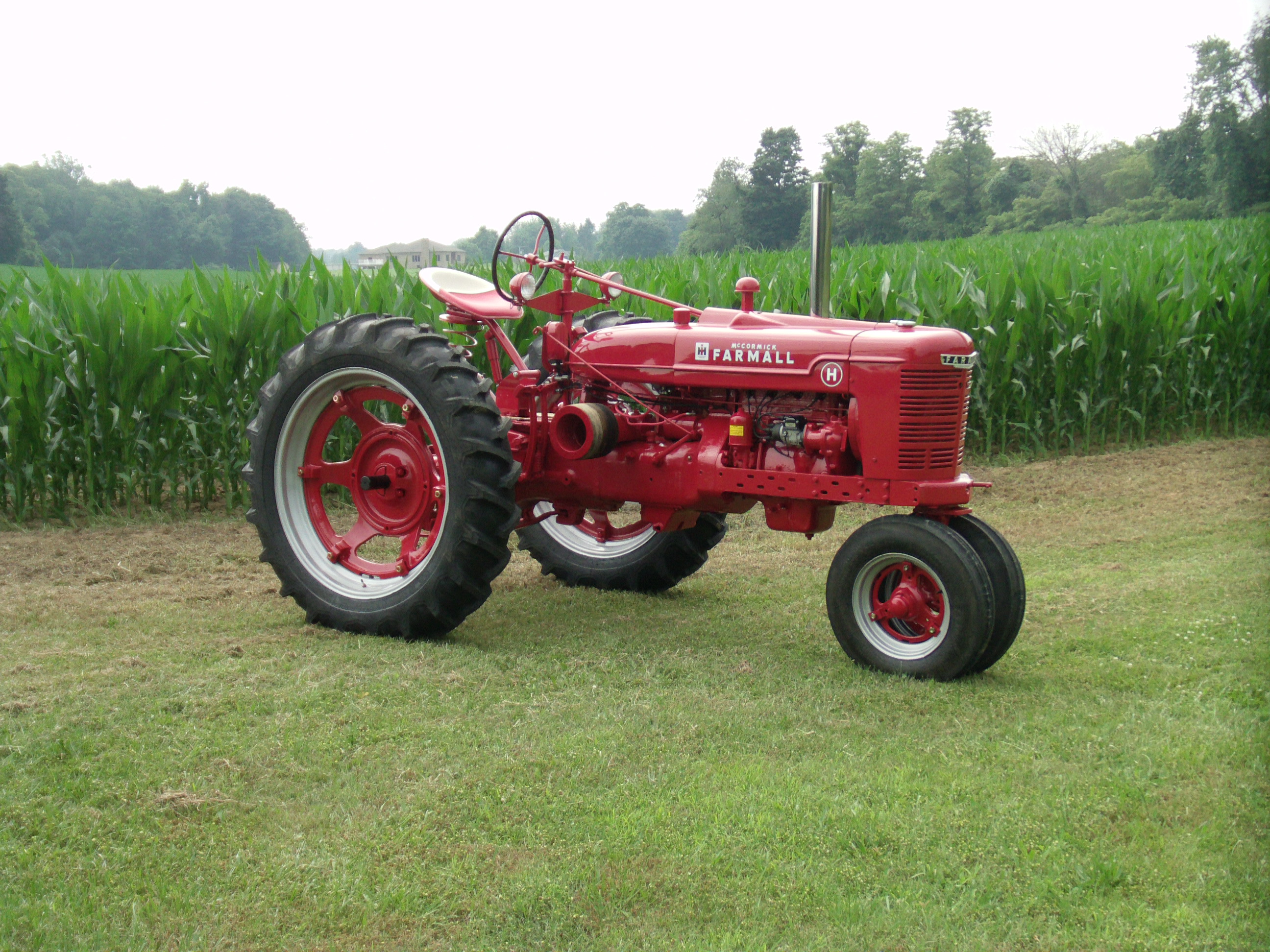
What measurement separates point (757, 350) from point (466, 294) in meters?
1.54

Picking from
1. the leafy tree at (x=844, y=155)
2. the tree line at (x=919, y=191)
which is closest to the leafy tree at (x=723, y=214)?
the tree line at (x=919, y=191)

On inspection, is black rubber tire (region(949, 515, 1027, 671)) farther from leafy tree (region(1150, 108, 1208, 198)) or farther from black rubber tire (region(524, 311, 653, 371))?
black rubber tire (region(524, 311, 653, 371))

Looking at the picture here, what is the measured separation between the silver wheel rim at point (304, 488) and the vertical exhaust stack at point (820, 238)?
1.65m

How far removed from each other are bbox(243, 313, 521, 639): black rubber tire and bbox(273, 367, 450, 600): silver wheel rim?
0.08 feet

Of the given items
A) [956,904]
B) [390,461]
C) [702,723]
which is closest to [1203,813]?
[956,904]

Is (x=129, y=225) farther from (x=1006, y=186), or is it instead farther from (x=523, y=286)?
(x=1006, y=186)

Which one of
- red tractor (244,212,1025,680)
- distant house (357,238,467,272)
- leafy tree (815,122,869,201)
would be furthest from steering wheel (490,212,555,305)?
leafy tree (815,122,869,201)

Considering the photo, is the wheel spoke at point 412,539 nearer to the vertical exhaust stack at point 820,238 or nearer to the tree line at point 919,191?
the vertical exhaust stack at point 820,238

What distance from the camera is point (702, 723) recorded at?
3.28 meters

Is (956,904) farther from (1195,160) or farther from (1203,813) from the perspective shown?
(1195,160)

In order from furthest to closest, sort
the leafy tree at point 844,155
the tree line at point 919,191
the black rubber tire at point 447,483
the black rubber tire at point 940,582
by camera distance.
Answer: the leafy tree at point 844,155 → the tree line at point 919,191 → the black rubber tire at point 447,483 → the black rubber tire at point 940,582

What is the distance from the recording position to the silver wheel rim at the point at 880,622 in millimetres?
3680

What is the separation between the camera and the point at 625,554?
5.11 m

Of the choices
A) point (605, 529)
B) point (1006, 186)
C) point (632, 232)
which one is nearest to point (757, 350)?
point (605, 529)
